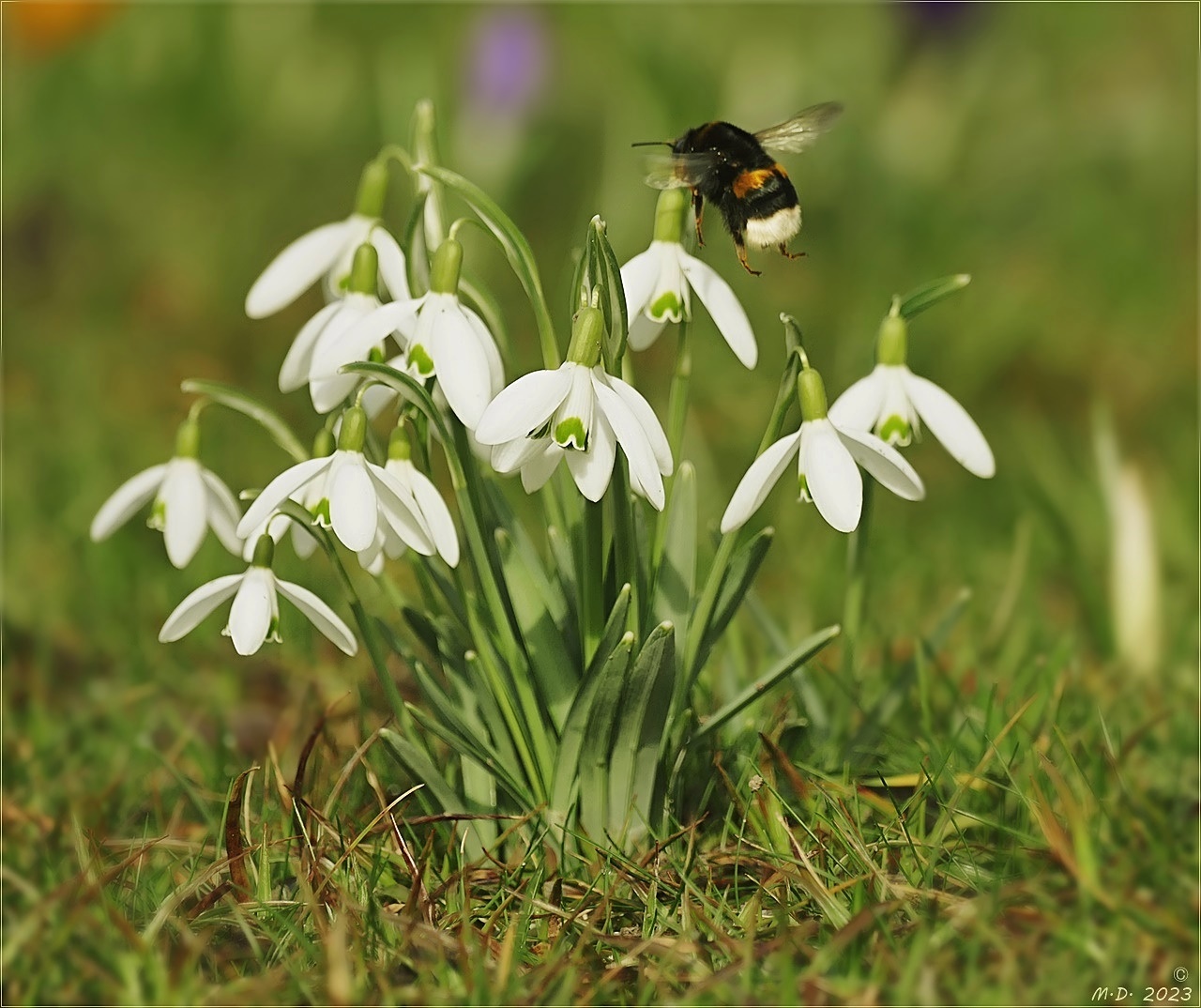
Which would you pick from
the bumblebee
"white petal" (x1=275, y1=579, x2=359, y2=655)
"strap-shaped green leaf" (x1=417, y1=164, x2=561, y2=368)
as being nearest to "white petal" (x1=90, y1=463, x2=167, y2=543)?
"white petal" (x1=275, y1=579, x2=359, y2=655)

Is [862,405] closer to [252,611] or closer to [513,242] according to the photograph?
[513,242]

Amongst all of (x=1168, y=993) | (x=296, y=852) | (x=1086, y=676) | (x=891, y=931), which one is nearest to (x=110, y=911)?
(x=296, y=852)

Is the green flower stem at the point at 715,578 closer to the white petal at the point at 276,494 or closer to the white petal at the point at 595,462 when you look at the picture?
the white petal at the point at 595,462

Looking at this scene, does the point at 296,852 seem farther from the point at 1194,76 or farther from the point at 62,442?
the point at 1194,76

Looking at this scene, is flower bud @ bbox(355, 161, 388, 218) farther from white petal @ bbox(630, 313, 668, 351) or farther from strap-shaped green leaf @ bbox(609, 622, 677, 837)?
strap-shaped green leaf @ bbox(609, 622, 677, 837)

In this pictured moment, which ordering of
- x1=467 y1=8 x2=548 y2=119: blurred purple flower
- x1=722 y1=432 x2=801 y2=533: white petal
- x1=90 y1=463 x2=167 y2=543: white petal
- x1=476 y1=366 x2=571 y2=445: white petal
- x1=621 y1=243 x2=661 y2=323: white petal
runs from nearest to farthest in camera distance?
x1=476 y1=366 x2=571 y2=445: white petal
x1=722 y1=432 x2=801 y2=533: white petal
x1=621 y1=243 x2=661 y2=323: white petal
x1=90 y1=463 x2=167 y2=543: white petal
x1=467 y1=8 x2=548 y2=119: blurred purple flower

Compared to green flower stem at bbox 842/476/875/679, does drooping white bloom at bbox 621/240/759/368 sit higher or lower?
higher

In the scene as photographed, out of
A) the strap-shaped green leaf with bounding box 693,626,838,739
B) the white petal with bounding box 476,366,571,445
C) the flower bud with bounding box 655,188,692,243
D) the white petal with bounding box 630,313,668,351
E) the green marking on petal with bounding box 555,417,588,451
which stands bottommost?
the strap-shaped green leaf with bounding box 693,626,838,739
